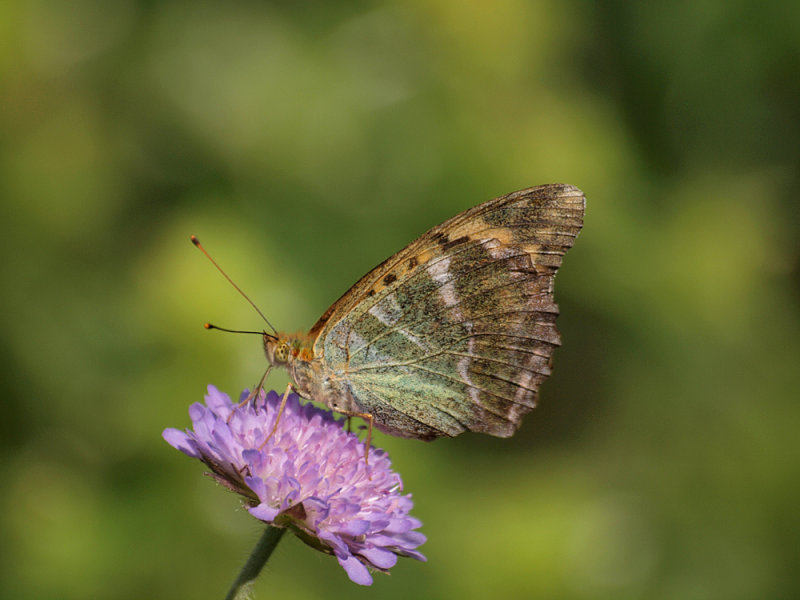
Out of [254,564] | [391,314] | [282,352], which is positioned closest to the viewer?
[254,564]

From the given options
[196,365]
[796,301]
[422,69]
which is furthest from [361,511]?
[796,301]

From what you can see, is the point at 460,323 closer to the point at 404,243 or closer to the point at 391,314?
the point at 391,314

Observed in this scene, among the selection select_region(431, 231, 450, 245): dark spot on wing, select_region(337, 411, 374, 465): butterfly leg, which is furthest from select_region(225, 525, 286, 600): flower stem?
select_region(431, 231, 450, 245): dark spot on wing

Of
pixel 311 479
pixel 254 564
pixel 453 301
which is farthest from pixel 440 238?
pixel 254 564

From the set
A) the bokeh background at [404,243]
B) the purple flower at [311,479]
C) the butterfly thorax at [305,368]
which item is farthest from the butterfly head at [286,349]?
the bokeh background at [404,243]

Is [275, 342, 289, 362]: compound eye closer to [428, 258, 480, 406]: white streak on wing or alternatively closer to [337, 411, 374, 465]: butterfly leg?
[337, 411, 374, 465]: butterfly leg

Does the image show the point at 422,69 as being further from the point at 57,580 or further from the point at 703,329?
the point at 57,580
